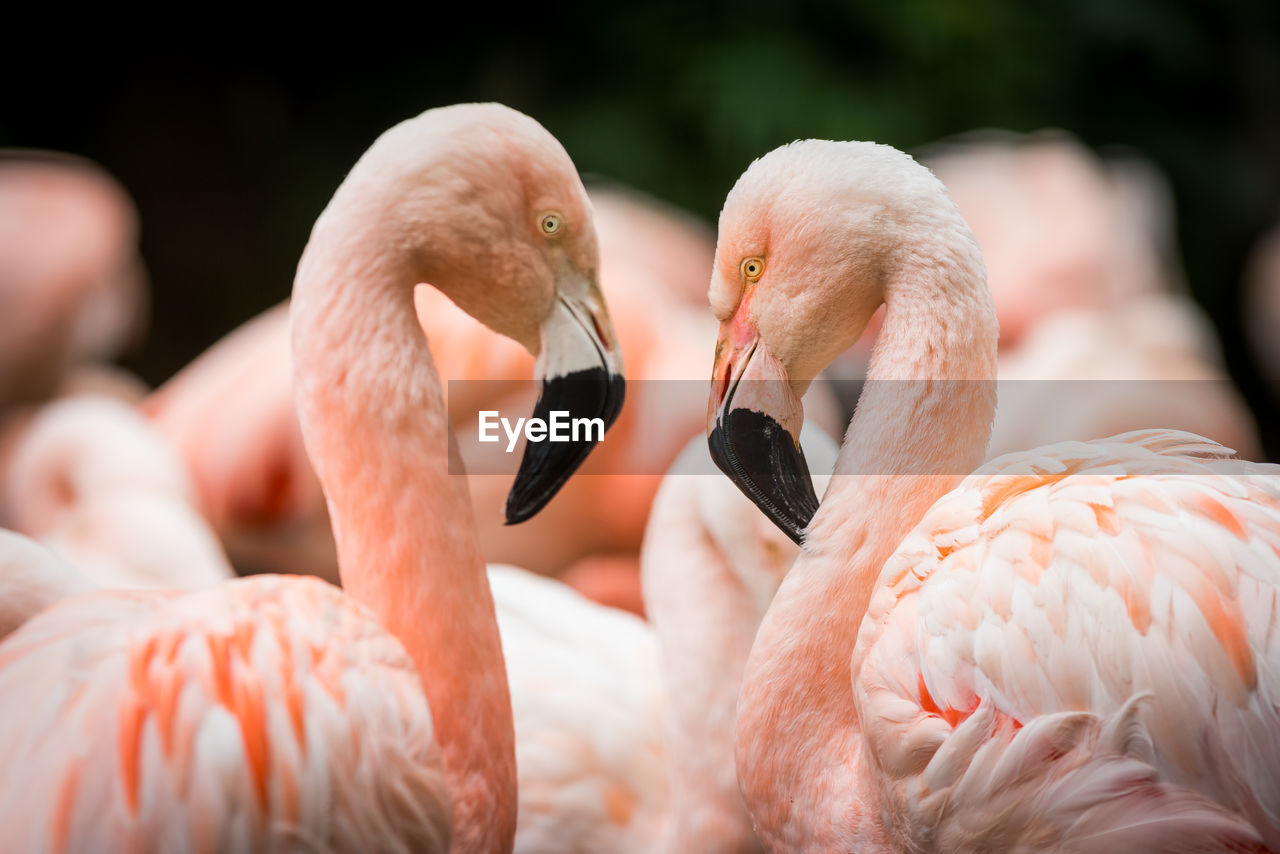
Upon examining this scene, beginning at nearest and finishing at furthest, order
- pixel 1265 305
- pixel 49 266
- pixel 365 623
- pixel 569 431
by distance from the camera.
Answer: pixel 365 623 < pixel 569 431 < pixel 49 266 < pixel 1265 305

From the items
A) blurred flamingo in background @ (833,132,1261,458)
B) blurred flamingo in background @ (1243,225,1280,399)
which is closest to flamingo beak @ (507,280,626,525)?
blurred flamingo in background @ (833,132,1261,458)

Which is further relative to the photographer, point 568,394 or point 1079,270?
point 1079,270

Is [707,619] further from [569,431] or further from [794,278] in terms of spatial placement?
[794,278]

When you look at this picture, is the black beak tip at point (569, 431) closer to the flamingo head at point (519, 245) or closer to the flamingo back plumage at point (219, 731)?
the flamingo head at point (519, 245)

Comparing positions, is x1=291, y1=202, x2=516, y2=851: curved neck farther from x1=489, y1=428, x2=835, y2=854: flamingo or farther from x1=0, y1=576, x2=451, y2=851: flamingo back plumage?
x1=489, y1=428, x2=835, y2=854: flamingo

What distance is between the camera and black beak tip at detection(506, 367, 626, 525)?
1255 mm

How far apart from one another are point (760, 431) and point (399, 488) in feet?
1.19

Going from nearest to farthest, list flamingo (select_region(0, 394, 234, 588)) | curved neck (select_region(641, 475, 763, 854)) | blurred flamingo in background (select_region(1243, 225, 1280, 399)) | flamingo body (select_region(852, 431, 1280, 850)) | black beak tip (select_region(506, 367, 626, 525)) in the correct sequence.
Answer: flamingo body (select_region(852, 431, 1280, 850)) < black beak tip (select_region(506, 367, 626, 525)) < curved neck (select_region(641, 475, 763, 854)) < flamingo (select_region(0, 394, 234, 588)) < blurred flamingo in background (select_region(1243, 225, 1280, 399))

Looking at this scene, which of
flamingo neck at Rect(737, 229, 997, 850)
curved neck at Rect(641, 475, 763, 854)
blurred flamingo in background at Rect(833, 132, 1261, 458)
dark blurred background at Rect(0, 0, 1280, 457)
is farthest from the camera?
dark blurred background at Rect(0, 0, 1280, 457)

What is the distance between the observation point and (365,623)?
3.76 ft

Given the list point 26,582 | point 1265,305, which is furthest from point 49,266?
point 1265,305

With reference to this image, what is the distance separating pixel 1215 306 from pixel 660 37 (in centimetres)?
206

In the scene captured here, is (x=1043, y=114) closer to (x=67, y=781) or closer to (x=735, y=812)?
(x=735, y=812)

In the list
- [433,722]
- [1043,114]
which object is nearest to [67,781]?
[433,722]
